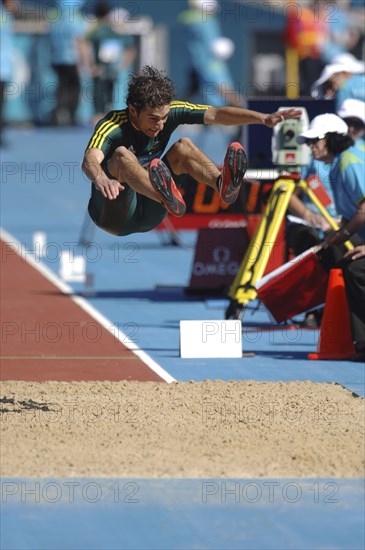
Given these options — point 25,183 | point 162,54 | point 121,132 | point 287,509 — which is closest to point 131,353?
point 121,132

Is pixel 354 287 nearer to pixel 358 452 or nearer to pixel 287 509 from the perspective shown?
pixel 358 452

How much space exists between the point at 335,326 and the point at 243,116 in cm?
247

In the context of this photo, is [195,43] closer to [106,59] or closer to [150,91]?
[106,59]

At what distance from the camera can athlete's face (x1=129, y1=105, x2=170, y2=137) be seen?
8828 mm

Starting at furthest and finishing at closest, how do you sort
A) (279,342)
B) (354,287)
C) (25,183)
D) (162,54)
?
(162,54) → (25,183) → (279,342) → (354,287)

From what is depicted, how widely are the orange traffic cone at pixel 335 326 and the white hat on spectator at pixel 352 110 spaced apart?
1.78m

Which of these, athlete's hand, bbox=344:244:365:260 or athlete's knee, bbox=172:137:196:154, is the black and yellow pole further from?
athlete's knee, bbox=172:137:196:154

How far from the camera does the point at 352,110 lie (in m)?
11.9

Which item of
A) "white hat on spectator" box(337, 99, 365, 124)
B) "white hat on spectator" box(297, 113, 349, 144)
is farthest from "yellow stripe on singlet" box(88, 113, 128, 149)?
"white hat on spectator" box(337, 99, 365, 124)

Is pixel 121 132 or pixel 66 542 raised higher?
pixel 121 132

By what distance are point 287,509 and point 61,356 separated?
435cm

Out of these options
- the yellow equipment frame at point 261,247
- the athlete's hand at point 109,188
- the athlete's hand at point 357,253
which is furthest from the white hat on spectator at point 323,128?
the athlete's hand at point 109,188

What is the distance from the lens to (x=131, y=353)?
1104 centimetres

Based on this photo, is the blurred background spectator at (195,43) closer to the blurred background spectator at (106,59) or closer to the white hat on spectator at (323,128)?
the blurred background spectator at (106,59)
